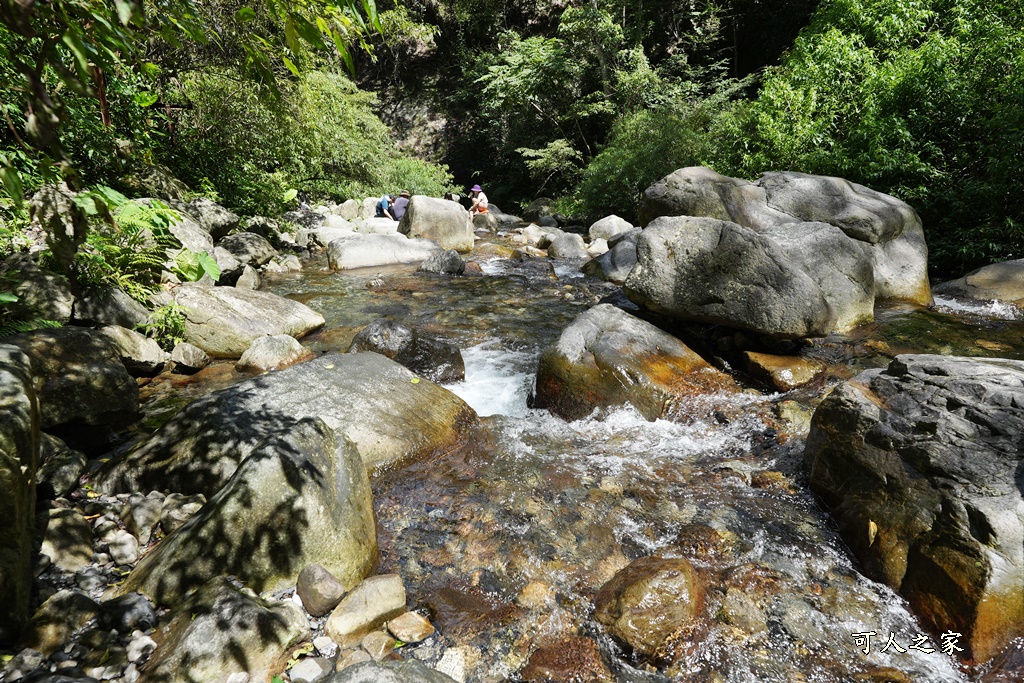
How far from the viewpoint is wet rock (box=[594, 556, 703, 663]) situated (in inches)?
118

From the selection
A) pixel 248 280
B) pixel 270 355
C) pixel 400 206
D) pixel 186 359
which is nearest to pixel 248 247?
pixel 248 280

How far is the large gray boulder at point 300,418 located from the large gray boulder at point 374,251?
26.1 feet

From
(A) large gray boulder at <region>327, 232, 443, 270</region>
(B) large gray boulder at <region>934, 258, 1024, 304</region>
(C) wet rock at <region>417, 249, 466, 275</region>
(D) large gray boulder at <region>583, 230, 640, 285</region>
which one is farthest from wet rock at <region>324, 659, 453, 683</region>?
(A) large gray boulder at <region>327, 232, 443, 270</region>

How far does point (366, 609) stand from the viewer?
9.96ft

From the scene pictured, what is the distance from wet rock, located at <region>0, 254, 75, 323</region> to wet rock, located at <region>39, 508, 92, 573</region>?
3.40 m

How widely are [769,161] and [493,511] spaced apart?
492 inches

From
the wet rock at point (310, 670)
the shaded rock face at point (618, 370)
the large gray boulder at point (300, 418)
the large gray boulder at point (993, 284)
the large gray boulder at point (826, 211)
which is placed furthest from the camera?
the large gray boulder at point (826, 211)

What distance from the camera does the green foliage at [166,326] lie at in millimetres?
6473

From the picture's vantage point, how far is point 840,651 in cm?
299

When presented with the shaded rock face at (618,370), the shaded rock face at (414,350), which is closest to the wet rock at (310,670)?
the shaded rock face at (618,370)

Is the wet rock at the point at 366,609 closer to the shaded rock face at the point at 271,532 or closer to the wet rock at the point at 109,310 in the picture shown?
the shaded rock face at the point at 271,532

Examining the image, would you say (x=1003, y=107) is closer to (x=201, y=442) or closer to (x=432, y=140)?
(x=201, y=442)

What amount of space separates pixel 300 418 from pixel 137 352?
10.1 ft

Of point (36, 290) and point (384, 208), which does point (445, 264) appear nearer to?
point (384, 208)
